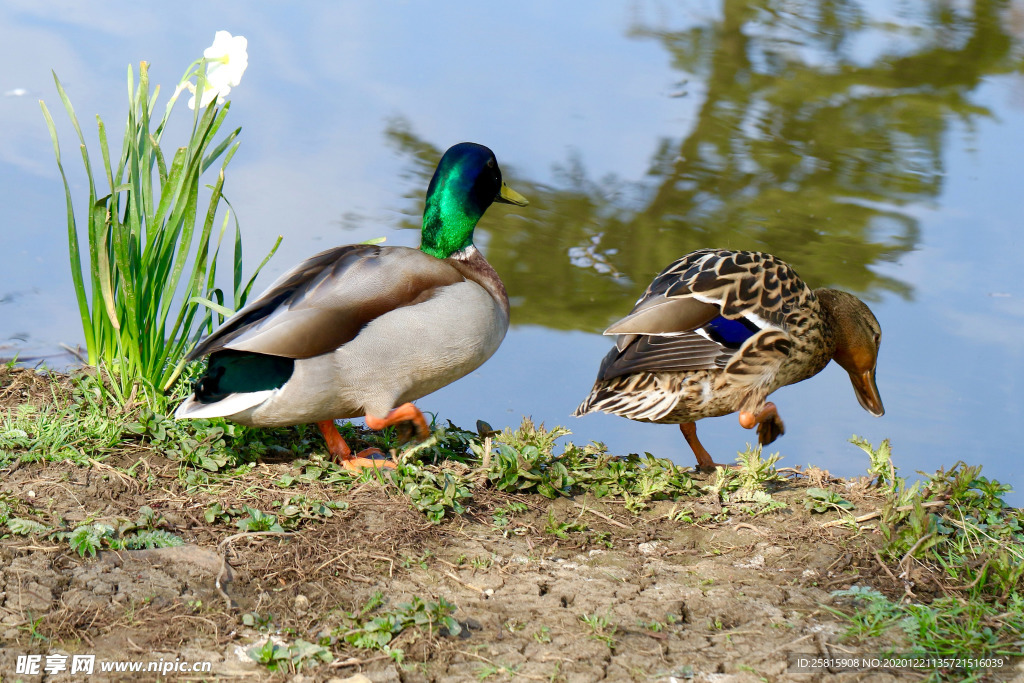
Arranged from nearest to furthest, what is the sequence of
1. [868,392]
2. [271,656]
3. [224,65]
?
[271,656], [224,65], [868,392]

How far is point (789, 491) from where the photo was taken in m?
3.45

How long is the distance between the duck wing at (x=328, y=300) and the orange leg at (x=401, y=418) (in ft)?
1.02

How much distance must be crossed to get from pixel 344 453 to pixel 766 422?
161cm

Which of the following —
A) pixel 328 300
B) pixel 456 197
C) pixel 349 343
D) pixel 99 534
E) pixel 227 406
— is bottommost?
pixel 99 534

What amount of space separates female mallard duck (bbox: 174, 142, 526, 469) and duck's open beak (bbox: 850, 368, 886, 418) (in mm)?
1624

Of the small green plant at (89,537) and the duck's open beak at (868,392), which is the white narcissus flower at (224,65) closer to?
the small green plant at (89,537)

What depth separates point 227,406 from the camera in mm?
3045

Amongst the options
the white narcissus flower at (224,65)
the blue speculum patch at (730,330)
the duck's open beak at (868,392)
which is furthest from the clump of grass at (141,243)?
the duck's open beak at (868,392)

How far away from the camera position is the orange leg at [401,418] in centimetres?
330

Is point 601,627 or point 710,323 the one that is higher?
point 710,323

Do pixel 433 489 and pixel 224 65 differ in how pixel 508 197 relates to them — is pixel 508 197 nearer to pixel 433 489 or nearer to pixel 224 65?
pixel 224 65

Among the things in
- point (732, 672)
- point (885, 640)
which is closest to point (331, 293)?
point (732, 672)

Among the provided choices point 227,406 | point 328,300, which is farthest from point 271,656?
point 328,300

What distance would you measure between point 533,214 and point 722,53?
361cm
